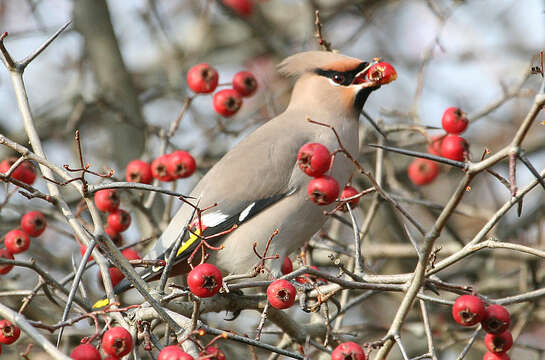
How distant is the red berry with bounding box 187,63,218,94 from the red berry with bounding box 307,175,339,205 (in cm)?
137

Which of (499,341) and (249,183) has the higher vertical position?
(249,183)

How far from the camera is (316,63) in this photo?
370cm

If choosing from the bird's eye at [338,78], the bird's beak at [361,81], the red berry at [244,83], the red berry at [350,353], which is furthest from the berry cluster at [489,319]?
the red berry at [244,83]

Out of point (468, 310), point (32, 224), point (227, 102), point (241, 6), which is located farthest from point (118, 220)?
point (241, 6)

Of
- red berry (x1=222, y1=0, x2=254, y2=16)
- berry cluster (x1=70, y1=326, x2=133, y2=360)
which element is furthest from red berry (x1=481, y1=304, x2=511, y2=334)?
red berry (x1=222, y1=0, x2=254, y2=16)

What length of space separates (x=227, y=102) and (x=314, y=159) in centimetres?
134

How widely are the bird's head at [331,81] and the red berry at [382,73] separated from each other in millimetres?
161

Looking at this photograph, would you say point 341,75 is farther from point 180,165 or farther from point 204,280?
point 204,280

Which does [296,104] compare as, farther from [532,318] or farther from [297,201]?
[532,318]

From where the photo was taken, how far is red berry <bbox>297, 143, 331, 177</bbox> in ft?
7.80

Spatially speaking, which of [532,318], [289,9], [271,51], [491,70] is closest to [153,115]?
[289,9]

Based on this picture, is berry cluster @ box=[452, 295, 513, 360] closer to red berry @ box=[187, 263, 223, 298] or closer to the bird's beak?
red berry @ box=[187, 263, 223, 298]

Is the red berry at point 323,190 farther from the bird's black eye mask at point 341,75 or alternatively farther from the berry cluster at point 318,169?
the bird's black eye mask at point 341,75

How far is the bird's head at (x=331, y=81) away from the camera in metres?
3.56
